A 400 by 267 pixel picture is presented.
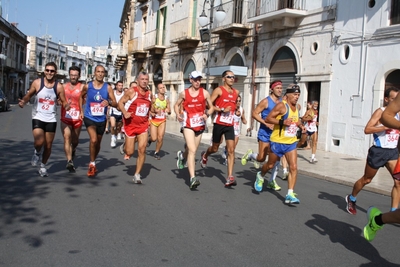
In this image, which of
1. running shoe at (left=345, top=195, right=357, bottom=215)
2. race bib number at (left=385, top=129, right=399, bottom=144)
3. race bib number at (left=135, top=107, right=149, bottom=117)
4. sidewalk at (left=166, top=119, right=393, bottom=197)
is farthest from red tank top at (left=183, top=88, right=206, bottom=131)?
sidewalk at (left=166, top=119, right=393, bottom=197)

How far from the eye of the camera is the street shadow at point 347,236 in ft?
15.7

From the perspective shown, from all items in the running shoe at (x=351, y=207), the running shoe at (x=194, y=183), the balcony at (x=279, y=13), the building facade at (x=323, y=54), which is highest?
the balcony at (x=279, y=13)

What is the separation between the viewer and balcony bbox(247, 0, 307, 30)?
17716 mm

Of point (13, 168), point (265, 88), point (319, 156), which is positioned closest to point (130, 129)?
point (13, 168)

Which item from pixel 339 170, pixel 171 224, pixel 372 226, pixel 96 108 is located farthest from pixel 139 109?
pixel 339 170

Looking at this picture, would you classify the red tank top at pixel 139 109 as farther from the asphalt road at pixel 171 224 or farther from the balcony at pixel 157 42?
the balcony at pixel 157 42

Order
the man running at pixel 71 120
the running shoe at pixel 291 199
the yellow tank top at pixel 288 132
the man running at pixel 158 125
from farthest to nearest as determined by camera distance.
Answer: the man running at pixel 158 125 → the man running at pixel 71 120 → the yellow tank top at pixel 288 132 → the running shoe at pixel 291 199

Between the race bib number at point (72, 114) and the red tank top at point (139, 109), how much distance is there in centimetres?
116

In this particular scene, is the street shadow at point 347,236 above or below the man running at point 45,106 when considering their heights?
below

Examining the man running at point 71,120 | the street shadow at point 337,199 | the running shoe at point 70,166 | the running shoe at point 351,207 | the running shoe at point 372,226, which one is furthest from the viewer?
the man running at point 71,120

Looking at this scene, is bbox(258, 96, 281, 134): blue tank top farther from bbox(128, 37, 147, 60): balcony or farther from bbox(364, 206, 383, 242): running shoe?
bbox(128, 37, 147, 60): balcony

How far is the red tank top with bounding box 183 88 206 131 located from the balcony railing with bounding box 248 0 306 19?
36.7 ft

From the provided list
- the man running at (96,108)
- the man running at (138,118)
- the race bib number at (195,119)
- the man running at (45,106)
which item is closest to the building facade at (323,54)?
the race bib number at (195,119)

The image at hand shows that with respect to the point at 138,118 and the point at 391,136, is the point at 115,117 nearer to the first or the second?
the point at 138,118
